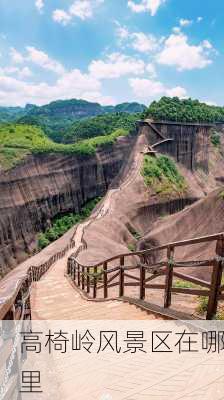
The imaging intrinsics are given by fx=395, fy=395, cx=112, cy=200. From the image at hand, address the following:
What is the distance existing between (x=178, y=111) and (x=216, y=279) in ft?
233

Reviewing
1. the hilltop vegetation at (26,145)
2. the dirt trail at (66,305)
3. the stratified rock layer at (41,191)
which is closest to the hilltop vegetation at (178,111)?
the hilltop vegetation at (26,145)

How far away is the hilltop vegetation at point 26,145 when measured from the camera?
5555 centimetres

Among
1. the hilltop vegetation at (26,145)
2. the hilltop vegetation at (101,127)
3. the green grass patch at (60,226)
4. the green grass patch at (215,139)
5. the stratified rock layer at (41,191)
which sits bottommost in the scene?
the green grass patch at (60,226)

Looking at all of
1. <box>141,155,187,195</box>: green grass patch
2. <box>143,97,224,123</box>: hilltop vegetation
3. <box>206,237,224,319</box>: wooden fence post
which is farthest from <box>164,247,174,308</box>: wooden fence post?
<box>143,97,224,123</box>: hilltop vegetation

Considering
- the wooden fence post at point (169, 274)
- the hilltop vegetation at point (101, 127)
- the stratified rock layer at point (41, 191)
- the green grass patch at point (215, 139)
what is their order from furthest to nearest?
1. the hilltop vegetation at point (101, 127)
2. the green grass patch at point (215, 139)
3. the stratified rock layer at point (41, 191)
4. the wooden fence post at point (169, 274)

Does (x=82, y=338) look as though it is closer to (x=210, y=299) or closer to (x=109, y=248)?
(x=210, y=299)

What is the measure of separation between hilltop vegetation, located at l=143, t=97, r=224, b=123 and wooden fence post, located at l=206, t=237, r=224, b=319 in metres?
67.0

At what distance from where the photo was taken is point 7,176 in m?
52.5

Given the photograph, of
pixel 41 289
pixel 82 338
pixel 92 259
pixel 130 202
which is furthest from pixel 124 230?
pixel 82 338

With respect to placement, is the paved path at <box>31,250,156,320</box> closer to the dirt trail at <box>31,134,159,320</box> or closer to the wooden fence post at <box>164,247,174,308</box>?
the dirt trail at <box>31,134,159,320</box>

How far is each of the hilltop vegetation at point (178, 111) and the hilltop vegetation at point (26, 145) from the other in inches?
455

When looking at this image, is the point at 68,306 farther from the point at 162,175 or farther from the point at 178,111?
the point at 178,111

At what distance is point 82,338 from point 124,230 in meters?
37.9

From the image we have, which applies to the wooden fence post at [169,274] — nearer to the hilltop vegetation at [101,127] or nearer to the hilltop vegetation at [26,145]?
the hilltop vegetation at [26,145]
